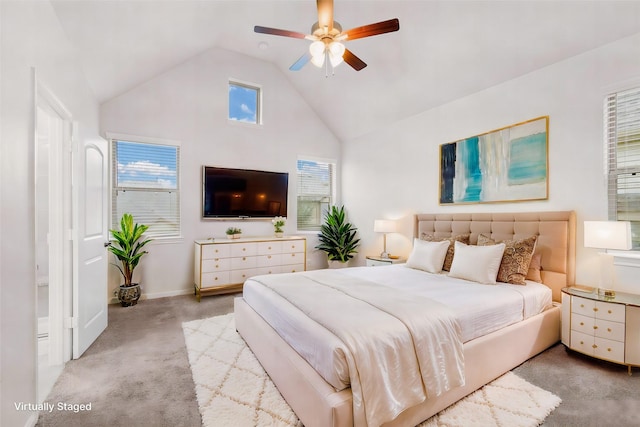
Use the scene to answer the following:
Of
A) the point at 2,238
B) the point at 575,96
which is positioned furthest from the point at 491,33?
the point at 2,238

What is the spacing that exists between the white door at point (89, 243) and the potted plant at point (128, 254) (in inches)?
23.8

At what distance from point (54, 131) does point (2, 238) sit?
1.52 metres

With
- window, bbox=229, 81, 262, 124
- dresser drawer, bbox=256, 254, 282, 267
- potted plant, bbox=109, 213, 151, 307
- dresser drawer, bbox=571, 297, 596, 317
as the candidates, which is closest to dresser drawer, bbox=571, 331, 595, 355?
dresser drawer, bbox=571, 297, 596, 317

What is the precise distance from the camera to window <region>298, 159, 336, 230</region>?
588cm

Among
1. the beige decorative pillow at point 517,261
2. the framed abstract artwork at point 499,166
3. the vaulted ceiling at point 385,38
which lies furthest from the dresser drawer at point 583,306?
the vaulted ceiling at point 385,38

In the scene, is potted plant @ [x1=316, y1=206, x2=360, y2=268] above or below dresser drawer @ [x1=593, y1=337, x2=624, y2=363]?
above

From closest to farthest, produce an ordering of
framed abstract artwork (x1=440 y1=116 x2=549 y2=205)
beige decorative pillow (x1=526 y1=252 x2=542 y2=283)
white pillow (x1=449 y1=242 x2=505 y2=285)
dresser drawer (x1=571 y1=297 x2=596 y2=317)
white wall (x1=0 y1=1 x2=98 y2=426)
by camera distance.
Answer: white wall (x1=0 y1=1 x2=98 y2=426) < dresser drawer (x1=571 y1=297 x2=596 y2=317) < white pillow (x1=449 y1=242 x2=505 y2=285) < beige decorative pillow (x1=526 y1=252 x2=542 y2=283) < framed abstract artwork (x1=440 y1=116 x2=549 y2=205)

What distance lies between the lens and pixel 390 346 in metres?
1.66

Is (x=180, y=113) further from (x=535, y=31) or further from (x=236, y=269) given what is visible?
(x=535, y=31)

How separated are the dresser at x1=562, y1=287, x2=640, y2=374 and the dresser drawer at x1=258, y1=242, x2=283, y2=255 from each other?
3.71 metres

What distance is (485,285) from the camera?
2.80 meters

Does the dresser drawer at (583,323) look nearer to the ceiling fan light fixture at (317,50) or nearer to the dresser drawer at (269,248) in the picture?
the ceiling fan light fixture at (317,50)

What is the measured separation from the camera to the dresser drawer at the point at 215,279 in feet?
14.2

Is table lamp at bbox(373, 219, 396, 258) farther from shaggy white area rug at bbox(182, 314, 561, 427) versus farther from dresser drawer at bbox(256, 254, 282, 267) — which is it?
shaggy white area rug at bbox(182, 314, 561, 427)
